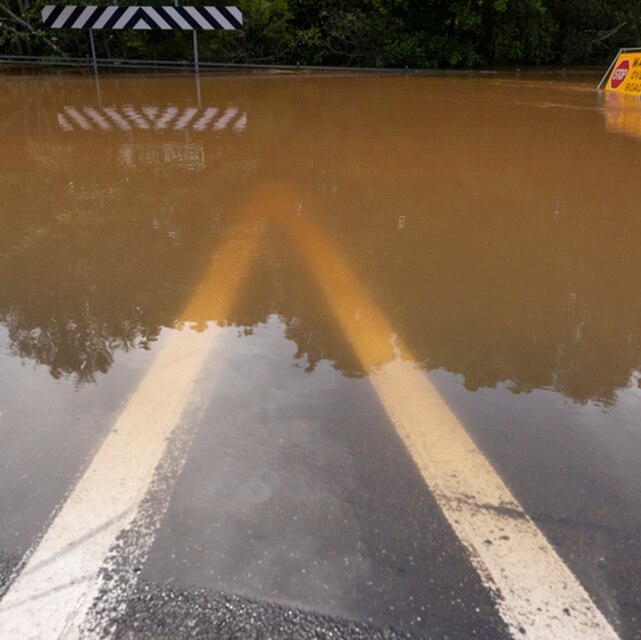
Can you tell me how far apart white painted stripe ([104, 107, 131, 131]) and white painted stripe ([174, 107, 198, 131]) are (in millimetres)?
701

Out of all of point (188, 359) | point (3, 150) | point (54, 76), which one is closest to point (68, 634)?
point (188, 359)

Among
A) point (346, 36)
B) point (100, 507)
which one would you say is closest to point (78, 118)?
point (100, 507)

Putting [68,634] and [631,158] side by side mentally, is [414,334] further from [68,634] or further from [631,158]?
[631,158]

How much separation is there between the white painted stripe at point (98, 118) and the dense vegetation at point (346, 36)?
34.0 ft

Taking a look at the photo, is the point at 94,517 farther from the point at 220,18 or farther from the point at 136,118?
the point at 220,18

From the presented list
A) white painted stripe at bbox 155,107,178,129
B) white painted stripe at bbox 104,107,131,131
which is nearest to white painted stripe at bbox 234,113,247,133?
white painted stripe at bbox 155,107,178,129

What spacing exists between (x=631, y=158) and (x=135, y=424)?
6.78 m

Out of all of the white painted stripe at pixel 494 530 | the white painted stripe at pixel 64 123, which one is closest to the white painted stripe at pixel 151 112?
the white painted stripe at pixel 64 123

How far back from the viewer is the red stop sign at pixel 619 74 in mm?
14070

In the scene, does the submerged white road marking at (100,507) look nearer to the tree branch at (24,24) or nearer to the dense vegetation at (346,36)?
the dense vegetation at (346,36)

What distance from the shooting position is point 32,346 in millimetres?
→ 3045

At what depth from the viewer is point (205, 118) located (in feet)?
31.9

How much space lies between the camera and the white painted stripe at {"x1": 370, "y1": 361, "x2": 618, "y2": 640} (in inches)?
65.1

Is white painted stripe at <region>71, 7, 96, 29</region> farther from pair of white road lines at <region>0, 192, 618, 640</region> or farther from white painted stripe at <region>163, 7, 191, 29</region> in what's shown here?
pair of white road lines at <region>0, 192, 618, 640</region>
